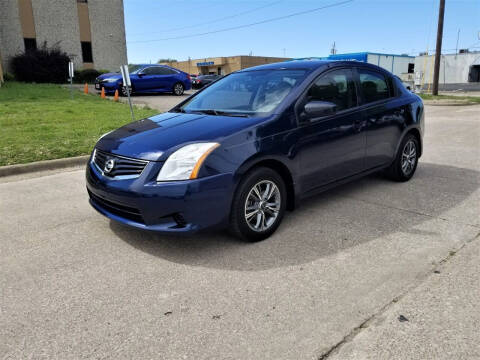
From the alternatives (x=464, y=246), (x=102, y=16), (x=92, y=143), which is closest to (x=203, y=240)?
(x=464, y=246)

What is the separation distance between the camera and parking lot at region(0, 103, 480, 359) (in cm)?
242

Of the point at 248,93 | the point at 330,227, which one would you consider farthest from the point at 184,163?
the point at 330,227

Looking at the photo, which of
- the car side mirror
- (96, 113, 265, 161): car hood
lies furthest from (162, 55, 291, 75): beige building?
(96, 113, 265, 161): car hood

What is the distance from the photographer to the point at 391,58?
41.5 metres

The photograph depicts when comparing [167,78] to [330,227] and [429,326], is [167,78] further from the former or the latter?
[429,326]

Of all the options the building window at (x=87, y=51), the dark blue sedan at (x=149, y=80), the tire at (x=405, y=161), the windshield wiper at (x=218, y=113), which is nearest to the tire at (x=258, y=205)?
the windshield wiper at (x=218, y=113)

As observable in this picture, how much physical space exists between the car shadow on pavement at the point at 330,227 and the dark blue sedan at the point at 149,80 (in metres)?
15.5

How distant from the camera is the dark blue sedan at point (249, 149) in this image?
339 cm

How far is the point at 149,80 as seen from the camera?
1941 cm

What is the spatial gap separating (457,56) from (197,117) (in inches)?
2348

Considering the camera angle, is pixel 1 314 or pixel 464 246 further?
pixel 464 246

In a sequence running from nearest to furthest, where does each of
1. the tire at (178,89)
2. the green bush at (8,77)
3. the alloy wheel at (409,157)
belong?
the alloy wheel at (409,157)
the tire at (178,89)
the green bush at (8,77)

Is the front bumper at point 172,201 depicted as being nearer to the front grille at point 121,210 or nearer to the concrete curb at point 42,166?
the front grille at point 121,210

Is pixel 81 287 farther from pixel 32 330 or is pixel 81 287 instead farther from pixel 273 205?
pixel 273 205
